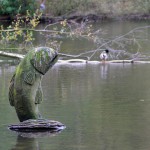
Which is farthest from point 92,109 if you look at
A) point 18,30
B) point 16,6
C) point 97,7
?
point 97,7

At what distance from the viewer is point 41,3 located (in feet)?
181

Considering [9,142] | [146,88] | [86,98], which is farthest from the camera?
[146,88]

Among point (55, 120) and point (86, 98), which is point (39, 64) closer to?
point (55, 120)

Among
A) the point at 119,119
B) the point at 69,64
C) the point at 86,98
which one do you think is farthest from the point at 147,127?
the point at 69,64

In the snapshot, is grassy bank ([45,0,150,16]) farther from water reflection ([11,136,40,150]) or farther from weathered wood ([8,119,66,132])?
water reflection ([11,136,40,150])

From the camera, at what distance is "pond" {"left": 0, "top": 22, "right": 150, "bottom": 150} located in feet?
36.6

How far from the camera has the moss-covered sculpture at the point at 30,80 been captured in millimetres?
11555

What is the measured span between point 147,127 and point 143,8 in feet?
144

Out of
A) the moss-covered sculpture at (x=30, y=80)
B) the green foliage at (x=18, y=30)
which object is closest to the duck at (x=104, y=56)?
the green foliage at (x=18, y=30)

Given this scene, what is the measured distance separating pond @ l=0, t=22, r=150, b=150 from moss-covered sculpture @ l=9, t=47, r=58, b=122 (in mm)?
513

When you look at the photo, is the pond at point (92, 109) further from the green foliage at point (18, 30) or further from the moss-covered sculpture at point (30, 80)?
the green foliage at point (18, 30)

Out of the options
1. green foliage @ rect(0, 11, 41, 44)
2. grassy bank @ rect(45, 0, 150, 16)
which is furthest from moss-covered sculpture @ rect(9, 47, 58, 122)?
grassy bank @ rect(45, 0, 150, 16)

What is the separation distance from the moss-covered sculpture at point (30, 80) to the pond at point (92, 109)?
1.68 feet

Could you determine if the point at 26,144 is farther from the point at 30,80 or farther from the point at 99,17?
the point at 99,17
